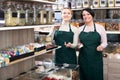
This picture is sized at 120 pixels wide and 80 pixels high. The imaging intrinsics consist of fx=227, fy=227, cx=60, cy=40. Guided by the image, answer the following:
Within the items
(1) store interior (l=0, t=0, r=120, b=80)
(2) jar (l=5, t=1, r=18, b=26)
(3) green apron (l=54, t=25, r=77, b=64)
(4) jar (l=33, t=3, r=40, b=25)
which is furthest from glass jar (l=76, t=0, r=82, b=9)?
(2) jar (l=5, t=1, r=18, b=26)

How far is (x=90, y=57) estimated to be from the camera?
3746 millimetres

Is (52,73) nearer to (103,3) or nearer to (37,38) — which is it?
(37,38)

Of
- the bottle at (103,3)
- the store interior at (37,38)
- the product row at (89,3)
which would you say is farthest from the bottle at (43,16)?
the bottle at (103,3)

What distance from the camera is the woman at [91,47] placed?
3.69 metres

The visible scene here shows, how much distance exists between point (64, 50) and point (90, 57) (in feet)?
1.46

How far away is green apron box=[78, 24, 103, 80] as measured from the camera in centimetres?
371

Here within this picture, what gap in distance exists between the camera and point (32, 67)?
3393 mm

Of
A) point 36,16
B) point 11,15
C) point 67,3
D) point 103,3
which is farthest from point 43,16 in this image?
point 103,3

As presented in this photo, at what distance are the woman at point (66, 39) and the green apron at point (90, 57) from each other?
0.14 m

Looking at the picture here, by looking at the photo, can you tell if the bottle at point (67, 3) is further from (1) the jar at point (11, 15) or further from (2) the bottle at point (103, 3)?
(1) the jar at point (11, 15)

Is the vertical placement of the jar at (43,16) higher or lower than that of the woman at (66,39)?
higher

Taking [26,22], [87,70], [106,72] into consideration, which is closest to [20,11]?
[26,22]

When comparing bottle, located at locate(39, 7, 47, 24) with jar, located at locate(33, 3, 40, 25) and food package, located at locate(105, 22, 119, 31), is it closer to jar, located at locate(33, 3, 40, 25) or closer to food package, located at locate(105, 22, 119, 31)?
jar, located at locate(33, 3, 40, 25)

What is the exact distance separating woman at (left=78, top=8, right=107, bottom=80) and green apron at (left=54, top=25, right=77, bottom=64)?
152 mm
